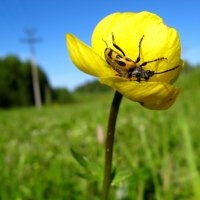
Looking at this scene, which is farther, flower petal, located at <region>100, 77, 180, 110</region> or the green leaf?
the green leaf

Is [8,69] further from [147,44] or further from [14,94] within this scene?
[147,44]

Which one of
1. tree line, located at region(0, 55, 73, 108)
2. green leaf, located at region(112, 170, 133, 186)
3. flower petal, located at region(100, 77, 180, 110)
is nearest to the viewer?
flower petal, located at region(100, 77, 180, 110)

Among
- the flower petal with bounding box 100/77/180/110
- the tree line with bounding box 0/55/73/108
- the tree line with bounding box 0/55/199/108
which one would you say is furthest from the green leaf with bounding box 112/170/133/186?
the tree line with bounding box 0/55/73/108

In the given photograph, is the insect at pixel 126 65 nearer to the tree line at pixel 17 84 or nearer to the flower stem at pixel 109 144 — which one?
the flower stem at pixel 109 144

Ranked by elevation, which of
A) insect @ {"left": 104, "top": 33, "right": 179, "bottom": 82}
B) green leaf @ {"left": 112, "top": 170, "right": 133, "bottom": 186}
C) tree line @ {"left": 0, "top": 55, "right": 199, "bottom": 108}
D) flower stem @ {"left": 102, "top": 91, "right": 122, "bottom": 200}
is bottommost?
green leaf @ {"left": 112, "top": 170, "right": 133, "bottom": 186}

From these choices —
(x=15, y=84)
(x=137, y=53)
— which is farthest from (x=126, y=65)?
(x=15, y=84)

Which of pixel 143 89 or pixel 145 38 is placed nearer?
pixel 143 89

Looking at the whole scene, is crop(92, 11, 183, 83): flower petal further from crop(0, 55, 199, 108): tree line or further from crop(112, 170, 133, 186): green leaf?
crop(0, 55, 199, 108): tree line

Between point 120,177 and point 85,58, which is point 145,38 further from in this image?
point 120,177
